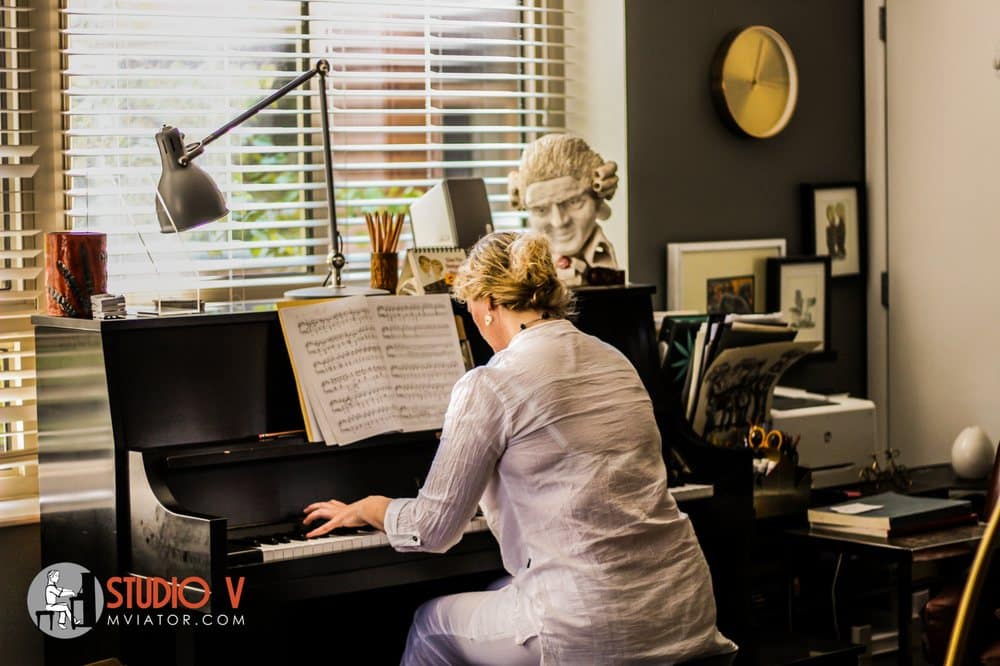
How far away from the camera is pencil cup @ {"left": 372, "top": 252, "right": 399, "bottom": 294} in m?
3.03

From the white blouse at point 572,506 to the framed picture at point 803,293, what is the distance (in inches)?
70.5

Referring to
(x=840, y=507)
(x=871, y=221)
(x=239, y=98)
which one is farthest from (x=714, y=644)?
(x=871, y=221)

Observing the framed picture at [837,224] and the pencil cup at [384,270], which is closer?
the pencil cup at [384,270]

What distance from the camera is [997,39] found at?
4055 mm

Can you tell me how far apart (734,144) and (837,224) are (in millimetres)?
513

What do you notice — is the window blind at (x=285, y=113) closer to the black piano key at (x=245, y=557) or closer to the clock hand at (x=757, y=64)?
the clock hand at (x=757, y=64)

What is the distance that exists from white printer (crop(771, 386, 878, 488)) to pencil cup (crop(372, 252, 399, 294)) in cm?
123

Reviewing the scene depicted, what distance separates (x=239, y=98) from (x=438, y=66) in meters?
0.67

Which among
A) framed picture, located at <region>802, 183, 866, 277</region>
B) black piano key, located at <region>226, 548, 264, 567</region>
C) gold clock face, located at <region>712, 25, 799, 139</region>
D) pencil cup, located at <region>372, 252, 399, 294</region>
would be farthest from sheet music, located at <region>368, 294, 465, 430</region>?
framed picture, located at <region>802, 183, 866, 277</region>

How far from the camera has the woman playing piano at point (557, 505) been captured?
2.35 metres

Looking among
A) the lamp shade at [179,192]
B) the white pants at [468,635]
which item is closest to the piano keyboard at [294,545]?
the white pants at [468,635]

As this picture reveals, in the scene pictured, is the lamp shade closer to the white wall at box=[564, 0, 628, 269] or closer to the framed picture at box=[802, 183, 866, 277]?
the white wall at box=[564, 0, 628, 269]

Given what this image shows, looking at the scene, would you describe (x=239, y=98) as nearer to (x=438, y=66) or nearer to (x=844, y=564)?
(x=438, y=66)

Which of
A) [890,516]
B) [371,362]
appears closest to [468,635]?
[371,362]
